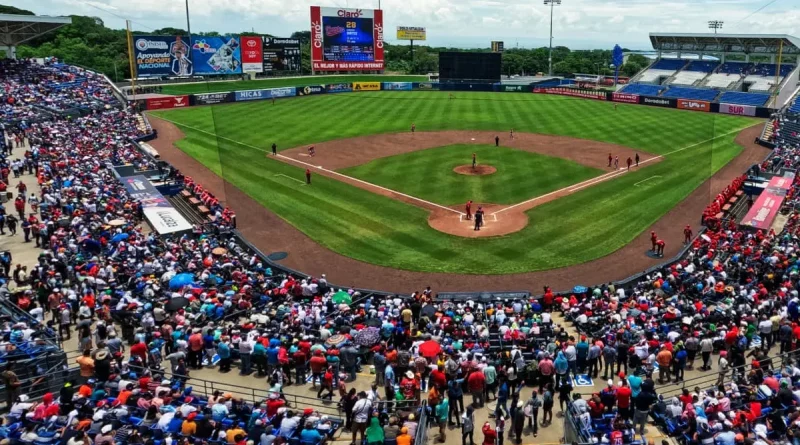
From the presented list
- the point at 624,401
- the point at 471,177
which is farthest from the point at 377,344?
the point at 471,177

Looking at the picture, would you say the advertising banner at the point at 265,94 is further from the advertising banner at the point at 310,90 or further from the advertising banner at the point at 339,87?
the advertising banner at the point at 339,87

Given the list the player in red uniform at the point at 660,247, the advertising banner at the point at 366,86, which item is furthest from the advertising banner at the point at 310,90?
the player in red uniform at the point at 660,247

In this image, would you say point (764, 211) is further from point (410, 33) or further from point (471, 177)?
point (410, 33)

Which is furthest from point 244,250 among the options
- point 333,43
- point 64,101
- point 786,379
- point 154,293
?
point 333,43

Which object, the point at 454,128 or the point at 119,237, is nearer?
the point at 119,237

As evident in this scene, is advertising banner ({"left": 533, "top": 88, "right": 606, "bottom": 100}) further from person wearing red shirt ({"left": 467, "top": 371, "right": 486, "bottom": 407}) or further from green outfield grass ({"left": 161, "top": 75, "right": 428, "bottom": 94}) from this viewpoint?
person wearing red shirt ({"left": 467, "top": 371, "right": 486, "bottom": 407})

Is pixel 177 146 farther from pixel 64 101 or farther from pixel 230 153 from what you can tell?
pixel 64 101
